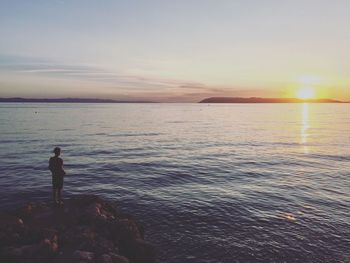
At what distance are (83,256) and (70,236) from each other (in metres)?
2.23

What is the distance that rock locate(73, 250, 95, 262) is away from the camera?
12.3 metres

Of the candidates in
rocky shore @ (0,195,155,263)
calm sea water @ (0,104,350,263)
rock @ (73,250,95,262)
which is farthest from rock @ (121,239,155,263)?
rock @ (73,250,95,262)

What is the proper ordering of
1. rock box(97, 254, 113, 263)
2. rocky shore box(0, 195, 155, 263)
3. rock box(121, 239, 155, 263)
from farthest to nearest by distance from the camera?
rock box(121, 239, 155, 263)
rocky shore box(0, 195, 155, 263)
rock box(97, 254, 113, 263)

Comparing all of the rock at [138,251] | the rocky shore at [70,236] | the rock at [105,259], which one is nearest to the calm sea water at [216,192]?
the rock at [138,251]

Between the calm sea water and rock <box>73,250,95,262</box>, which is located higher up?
rock <box>73,250,95,262</box>

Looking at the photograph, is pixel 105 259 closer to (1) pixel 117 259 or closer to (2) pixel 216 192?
(1) pixel 117 259

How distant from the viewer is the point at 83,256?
12477 mm

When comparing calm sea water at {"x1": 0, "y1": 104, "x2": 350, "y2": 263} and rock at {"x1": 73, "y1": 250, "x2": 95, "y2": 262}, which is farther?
calm sea water at {"x1": 0, "y1": 104, "x2": 350, "y2": 263}

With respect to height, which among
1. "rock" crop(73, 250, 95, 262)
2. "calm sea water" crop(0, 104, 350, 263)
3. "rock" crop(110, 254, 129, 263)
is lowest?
"calm sea water" crop(0, 104, 350, 263)

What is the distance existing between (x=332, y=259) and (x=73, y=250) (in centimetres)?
1232

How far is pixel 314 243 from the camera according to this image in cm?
1755

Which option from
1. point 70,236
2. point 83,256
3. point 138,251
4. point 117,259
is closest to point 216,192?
point 138,251

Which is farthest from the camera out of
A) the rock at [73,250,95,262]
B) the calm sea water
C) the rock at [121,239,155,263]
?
the calm sea water

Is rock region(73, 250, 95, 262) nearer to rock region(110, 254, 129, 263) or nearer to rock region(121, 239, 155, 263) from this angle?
rock region(110, 254, 129, 263)
